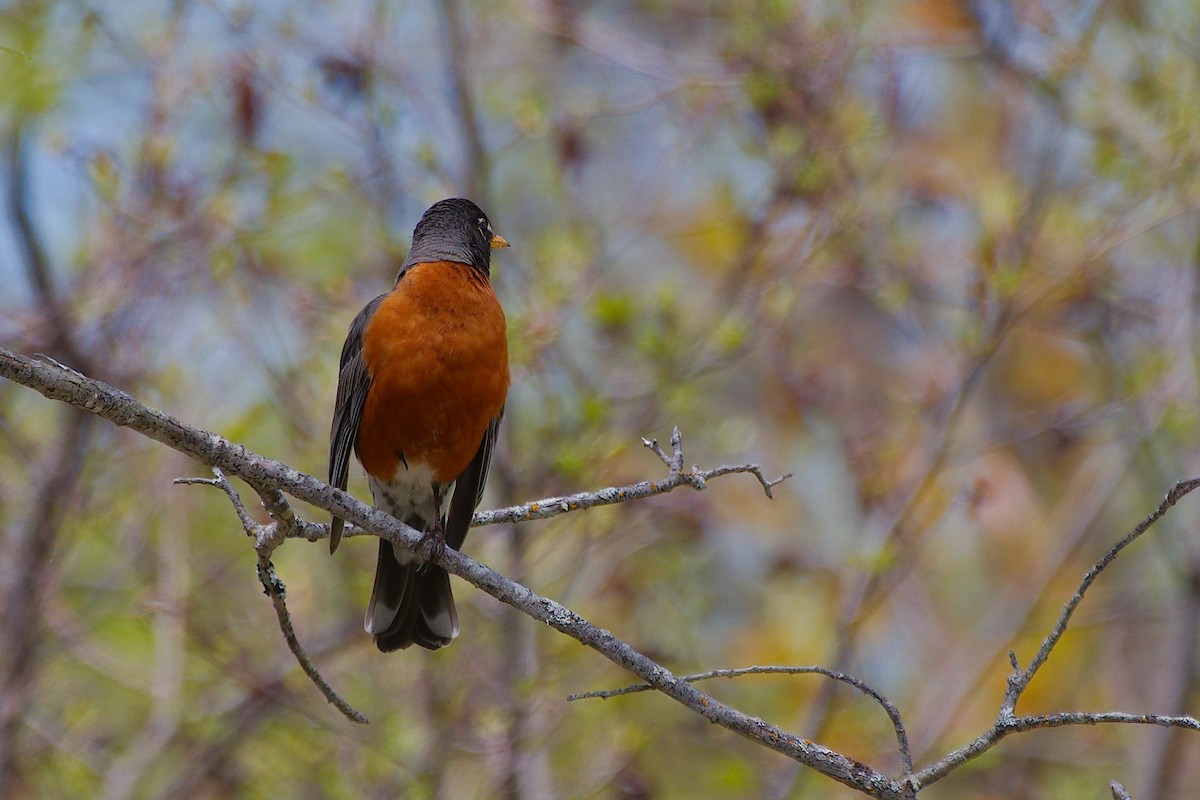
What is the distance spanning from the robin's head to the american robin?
2cm

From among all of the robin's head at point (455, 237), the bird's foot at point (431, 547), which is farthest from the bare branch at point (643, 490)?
the robin's head at point (455, 237)

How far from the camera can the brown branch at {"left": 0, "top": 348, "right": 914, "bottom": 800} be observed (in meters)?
2.36

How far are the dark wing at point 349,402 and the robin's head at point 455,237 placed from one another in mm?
395

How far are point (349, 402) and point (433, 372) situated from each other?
1.33 feet

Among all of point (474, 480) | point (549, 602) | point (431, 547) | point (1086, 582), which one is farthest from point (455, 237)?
point (1086, 582)

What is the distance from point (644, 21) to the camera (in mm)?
9664

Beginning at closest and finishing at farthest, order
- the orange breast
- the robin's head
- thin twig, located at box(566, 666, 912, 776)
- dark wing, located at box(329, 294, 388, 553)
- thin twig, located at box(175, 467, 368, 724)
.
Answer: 1. thin twig, located at box(566, 666, 912, 776)
2. thin twig, located at box(175, 467, 368, 724)
3. the orange breast
4. dark wing, located at box(329, 294, 388, 553)
5. the robin's head

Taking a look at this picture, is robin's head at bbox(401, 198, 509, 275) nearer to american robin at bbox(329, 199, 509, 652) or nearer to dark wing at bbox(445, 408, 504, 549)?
american robin at bbox(329, 199, 509, 652)

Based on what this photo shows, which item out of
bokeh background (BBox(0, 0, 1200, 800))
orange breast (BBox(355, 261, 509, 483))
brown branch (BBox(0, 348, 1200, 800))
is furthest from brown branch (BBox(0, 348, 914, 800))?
bokeh background (BBox(0, 0, 1200, 800))

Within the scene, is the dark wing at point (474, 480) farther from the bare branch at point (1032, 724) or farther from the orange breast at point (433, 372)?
the bare branch at point (1032, 724)

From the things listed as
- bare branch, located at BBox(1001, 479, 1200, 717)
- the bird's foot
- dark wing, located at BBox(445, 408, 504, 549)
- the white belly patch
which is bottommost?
bare branch, located at BBox(1001, 479, 1200, 717)

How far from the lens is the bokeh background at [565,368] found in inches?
238

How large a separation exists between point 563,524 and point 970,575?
5.73m

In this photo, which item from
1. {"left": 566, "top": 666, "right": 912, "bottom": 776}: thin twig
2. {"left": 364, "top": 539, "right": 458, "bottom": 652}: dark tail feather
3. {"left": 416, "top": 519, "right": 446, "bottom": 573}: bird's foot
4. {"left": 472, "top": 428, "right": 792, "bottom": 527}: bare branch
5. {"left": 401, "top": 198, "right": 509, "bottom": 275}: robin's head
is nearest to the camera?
{"left": 566, "top": 666, "right": 912, "bottom": 776}: thin twig
